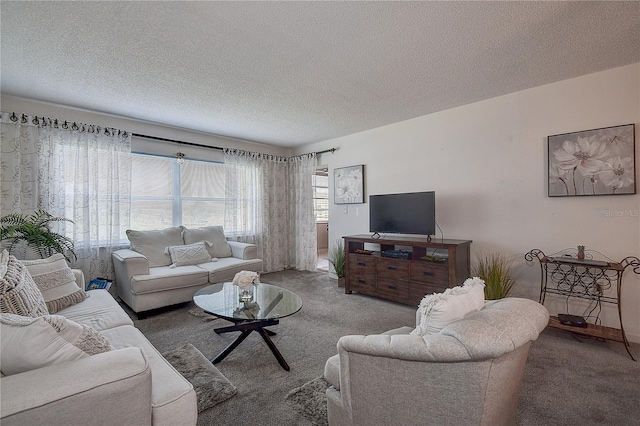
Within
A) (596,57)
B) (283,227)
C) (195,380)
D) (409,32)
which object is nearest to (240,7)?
(409,32)

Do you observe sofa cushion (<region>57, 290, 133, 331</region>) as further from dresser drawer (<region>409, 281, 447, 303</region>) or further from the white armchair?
dresser drawer (<region>409, 281, 447, 303</region>)

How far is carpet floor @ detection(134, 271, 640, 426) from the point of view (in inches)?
61.1

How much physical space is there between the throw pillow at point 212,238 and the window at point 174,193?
39 cm

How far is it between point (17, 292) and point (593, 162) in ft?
13.9

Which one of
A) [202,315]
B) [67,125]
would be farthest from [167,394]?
[67,125]

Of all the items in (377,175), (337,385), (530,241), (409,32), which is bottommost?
(337,385)

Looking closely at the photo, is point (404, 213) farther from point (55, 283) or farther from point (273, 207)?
point (55, 283)

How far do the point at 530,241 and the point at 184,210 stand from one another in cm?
452

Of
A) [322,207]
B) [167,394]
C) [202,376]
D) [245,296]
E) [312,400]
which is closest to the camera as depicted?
[167,394]

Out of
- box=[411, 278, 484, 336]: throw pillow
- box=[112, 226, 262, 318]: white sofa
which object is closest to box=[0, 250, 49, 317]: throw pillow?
box=[112, 226, 262, 318]: white sofa

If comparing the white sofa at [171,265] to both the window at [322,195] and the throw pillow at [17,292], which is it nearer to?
the throw pillow at [17,292]

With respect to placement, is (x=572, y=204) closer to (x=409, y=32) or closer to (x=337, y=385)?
(x=409, y=32)

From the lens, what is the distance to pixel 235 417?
5.00 feet

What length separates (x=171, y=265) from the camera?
354 cm
